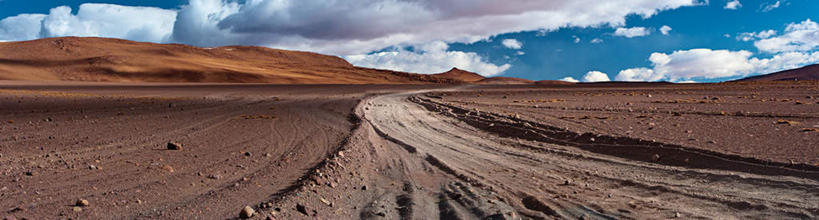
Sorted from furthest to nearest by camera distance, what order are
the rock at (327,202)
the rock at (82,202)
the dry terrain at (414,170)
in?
the rock at (327,202) < the dry terrain at (414,170) < the rock at (82,202)

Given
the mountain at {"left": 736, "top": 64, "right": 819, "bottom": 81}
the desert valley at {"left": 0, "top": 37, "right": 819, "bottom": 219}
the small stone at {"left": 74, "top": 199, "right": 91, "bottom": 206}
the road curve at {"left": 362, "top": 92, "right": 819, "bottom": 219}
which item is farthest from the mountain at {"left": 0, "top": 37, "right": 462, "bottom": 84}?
the mountain at {"left": 736, "top": 64, "right": 819, "bottom": 81}

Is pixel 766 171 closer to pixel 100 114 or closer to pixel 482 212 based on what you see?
pixel 482 212

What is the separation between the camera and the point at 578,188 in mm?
6879

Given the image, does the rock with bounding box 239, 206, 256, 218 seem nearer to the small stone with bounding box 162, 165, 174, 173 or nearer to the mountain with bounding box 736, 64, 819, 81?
the small stone with bounding box 162, 165, 174, 173

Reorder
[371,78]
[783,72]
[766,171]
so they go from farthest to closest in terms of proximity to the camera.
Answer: [783,72] < [371,78] < [766,171]

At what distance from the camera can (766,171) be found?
298 inches

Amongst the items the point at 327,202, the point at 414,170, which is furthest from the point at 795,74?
the point at 327,202

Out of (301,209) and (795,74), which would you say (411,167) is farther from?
(795,74)

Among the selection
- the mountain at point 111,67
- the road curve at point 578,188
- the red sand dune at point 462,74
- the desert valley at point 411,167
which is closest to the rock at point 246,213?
the desert valley at point 411,167

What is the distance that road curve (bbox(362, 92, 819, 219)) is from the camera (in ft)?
18.6

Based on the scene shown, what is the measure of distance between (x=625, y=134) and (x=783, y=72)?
5006 inches

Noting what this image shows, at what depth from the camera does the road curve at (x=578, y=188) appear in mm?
5676

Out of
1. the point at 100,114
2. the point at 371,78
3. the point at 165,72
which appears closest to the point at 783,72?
the point at 371,78

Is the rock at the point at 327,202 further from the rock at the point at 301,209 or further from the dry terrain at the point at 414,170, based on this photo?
the rock at the point at 301,209
